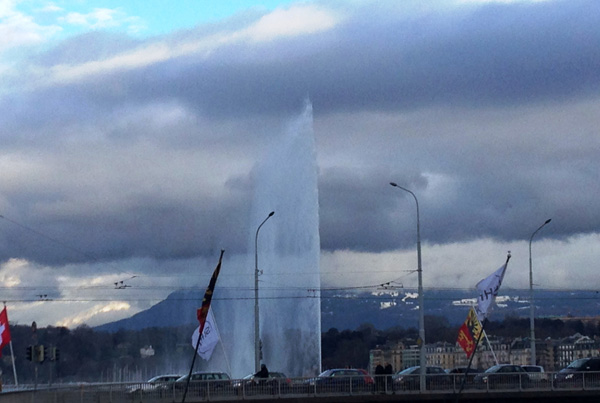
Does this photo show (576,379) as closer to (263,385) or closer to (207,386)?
(263,385)

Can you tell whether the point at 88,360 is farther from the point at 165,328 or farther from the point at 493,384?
the point at 493,384

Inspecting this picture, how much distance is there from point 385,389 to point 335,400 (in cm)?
347

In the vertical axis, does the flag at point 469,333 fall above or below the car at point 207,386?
above

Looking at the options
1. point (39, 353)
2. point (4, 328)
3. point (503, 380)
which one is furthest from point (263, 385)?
point (4, 328)

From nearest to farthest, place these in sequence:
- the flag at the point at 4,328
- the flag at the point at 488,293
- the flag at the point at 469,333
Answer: the flag at the point at 488,293, the flag at the point at 469,333, the flag at the point at 4,328

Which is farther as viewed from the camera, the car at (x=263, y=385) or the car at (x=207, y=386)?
the car at (x=263, y=385)

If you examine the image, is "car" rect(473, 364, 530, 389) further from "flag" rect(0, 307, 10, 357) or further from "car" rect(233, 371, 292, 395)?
"flag" rect(0, 307, 10, 357)

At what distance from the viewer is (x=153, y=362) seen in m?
155

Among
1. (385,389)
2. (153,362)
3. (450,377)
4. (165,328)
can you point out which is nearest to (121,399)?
(385,389)

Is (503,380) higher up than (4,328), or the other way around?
(4,328)

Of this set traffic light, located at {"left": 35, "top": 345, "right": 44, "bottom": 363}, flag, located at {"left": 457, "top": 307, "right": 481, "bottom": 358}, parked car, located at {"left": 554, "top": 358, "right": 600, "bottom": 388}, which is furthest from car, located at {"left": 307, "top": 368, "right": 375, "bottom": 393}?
traffic light, located at {"left": 35, "top": 345, "right": 44, "bottom": 363}

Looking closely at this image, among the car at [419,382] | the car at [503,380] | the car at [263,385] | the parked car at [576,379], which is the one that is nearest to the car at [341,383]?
the car at [263,385]

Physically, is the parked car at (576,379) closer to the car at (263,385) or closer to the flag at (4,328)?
the car at (263,385)

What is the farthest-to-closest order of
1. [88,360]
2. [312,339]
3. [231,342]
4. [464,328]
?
[88,360], [231,342], [312,339], [464,328]
